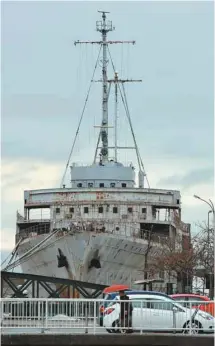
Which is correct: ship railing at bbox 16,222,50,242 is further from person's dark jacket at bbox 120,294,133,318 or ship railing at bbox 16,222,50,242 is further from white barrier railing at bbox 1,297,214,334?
person's dark jacket at bbox 120,294,133,318

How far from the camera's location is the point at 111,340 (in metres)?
19.8

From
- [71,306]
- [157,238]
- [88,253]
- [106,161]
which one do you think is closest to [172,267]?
[157,238]

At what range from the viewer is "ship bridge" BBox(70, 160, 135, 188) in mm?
62969

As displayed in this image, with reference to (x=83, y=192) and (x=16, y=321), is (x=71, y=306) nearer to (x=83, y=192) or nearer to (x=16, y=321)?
(x=16, y=321)

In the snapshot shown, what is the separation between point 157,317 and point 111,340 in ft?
5.13

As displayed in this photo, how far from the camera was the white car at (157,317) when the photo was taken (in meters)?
20.6

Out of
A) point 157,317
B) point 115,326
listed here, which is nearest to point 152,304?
point 157,317

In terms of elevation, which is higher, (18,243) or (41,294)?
(18,243)

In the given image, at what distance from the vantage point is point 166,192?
2431 inches

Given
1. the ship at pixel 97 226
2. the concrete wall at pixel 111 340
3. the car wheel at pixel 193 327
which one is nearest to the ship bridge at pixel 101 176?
the ship at pixel 97 226

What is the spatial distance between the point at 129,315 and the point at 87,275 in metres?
34.9

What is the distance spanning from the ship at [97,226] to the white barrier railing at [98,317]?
3351 cm

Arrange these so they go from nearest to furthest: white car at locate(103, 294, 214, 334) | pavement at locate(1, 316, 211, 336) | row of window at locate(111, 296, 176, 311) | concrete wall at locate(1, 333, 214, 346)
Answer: concrete wall at locate(1, 333, 214, 346) < pavement at locate(1, 316, 211, 336) < white car at locate(103, 294, 214, 334) < row of window at locate(111, 296, 176, 311)

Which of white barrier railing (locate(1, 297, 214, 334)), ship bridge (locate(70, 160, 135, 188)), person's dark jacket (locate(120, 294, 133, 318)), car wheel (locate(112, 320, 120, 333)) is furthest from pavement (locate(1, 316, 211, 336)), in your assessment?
ship bridge (locate(70, 160, 135, 188))
